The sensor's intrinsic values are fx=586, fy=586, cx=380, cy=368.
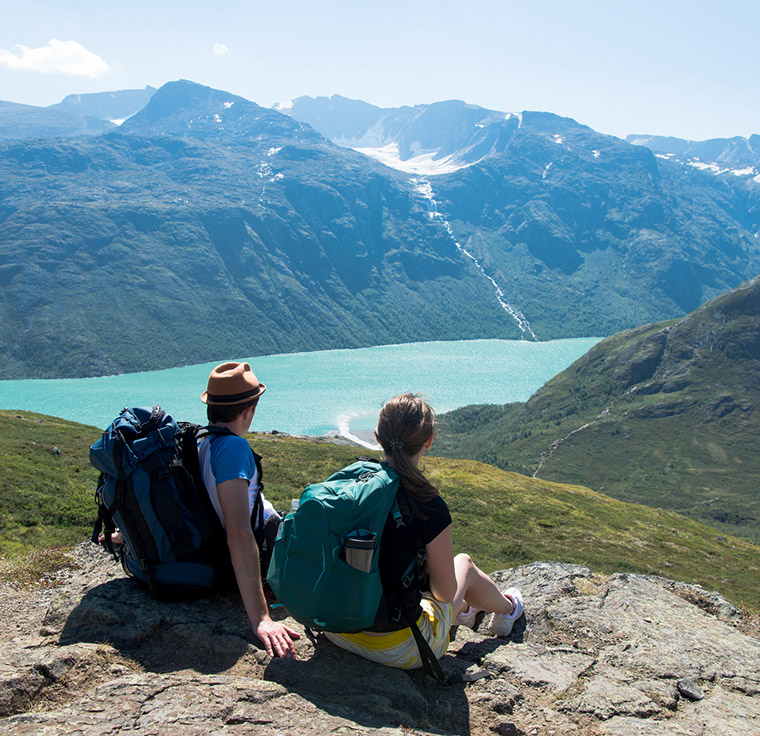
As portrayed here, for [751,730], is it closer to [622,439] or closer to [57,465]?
[57,465]

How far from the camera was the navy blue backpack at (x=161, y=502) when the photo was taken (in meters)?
6.30

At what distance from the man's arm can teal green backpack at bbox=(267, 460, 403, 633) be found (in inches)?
25.1

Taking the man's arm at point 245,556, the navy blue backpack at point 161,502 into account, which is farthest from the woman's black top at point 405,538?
the navy blue backpack at point 161,502

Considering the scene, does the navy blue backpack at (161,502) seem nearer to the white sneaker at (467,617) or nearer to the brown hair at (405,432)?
the brown hair at (405,432)

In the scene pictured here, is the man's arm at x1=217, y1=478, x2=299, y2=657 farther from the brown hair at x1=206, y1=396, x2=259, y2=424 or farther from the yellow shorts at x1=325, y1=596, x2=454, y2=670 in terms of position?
the brown hair at x1=206, y1=396, x2=259, y2=424

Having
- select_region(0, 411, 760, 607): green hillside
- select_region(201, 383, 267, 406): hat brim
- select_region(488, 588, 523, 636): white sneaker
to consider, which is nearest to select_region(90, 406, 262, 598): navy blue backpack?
select_region(201, 383, 267, 406): hat brim

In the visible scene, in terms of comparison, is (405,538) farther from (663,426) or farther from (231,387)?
(663,426)

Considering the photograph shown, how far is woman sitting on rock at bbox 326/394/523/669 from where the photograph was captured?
19.0ft

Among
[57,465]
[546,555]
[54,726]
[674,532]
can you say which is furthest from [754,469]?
[54,726]

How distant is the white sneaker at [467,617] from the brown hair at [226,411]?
4101 millimetres

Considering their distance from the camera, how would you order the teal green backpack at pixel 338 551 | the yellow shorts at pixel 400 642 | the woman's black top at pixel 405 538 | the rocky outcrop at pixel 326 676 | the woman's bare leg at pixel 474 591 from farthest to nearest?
the woman's bare leg at pixel 474 591
the yellow shorts at pixel 400 642
the woman's black top at pixel 405 538
the teal green backpack at pixel 338 551
the rocky outcrop at pixel 326 676

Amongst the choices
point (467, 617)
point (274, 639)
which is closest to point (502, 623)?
point (467, 617)

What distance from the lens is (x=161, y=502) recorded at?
6.45 meters

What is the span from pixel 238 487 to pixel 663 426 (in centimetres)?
17496
